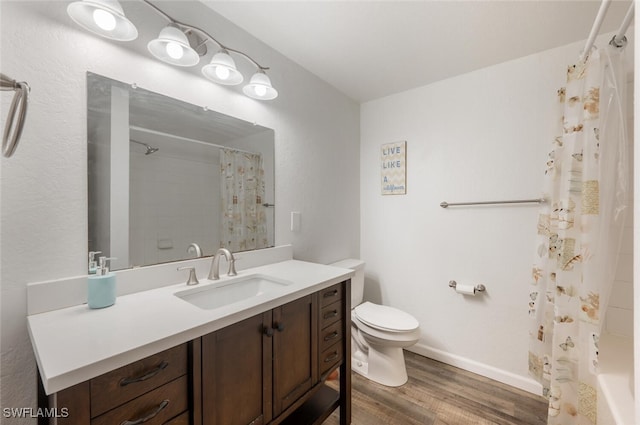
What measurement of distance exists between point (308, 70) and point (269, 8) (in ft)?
2.10

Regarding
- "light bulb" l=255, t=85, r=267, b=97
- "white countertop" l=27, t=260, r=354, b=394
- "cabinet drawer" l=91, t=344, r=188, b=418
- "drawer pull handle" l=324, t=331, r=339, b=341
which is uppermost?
"light bulb" l=255, t=85, r=267, b=97

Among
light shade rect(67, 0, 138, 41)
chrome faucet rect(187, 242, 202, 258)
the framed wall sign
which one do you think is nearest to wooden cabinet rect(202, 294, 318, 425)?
chrome faucet rect(187, 242, 202, 258)

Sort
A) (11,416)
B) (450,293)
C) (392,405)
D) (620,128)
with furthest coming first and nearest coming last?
(450,293) → (392,405) → (620,128) → (11,416)

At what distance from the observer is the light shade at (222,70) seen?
1.28 m

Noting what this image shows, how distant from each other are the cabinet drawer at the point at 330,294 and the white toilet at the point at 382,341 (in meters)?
0.56

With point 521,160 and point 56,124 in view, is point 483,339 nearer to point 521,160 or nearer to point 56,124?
point 521,160

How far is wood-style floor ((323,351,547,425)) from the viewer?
1549 millimetres

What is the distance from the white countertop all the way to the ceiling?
144cm

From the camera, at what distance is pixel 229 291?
1.33 m

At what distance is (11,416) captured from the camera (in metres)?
0.87

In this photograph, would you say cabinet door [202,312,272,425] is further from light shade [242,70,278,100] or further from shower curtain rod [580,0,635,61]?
shower curtain rod [580,0,635,61]

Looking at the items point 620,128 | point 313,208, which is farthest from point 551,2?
point 313,208

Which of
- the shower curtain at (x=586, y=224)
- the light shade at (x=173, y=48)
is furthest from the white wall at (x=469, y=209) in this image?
the light shade at (x=173, y=48)

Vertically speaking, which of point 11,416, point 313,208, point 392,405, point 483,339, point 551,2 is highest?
point 551,2
